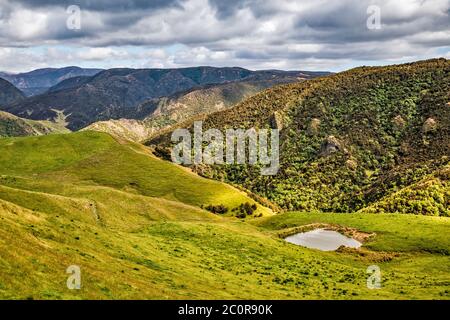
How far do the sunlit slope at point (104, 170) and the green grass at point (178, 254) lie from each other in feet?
128

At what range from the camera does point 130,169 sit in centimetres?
16062

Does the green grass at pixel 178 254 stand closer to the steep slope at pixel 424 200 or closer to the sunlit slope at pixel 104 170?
the sunlit slope at pixel 104 170

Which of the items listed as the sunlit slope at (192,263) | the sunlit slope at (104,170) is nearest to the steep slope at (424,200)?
the sunlit slope at (104,170)

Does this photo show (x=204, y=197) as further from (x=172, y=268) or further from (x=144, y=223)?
(x=172, y=268)

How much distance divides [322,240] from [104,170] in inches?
3691

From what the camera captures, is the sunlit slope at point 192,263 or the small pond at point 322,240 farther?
the small pond at point 322,240

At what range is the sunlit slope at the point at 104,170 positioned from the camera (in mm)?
145000

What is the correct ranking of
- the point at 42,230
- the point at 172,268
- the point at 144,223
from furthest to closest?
the point at 144,223
the point at 172,268
the point at 42,230

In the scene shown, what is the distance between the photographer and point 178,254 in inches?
2181

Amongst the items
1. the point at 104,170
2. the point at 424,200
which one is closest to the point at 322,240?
the point at 424,200

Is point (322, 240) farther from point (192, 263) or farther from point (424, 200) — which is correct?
point (424, 200)
